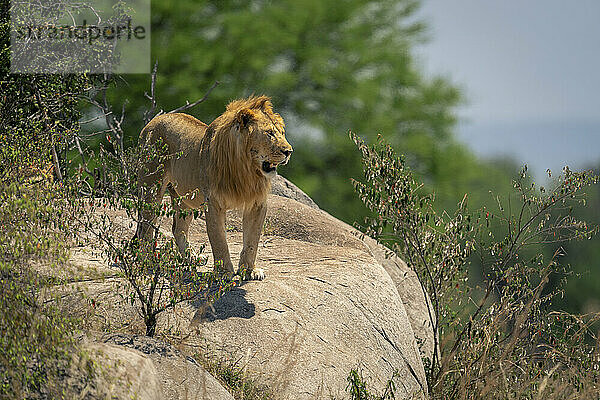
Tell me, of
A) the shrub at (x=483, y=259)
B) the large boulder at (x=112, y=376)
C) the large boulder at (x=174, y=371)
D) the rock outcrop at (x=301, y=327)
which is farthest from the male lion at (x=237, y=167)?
the large boulder at (x=112, y=376)

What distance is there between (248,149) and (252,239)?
0.88 m

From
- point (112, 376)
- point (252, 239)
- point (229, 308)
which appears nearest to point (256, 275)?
point (252, 239)

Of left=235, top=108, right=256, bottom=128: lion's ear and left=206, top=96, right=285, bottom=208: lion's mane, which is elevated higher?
left=235, top=108, right=256, bottom=128: lion's ear

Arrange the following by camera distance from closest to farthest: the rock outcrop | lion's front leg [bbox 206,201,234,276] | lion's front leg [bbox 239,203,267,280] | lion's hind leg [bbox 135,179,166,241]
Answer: lion's hind leg [bbox 135,179,166,241]
the rock outcrop
lion's front leg [bbox 206,201,234,276]
lion's front leg [bbox 239,203,267,280]

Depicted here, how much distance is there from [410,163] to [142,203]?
17.9 meters

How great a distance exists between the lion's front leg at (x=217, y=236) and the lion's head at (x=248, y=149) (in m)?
0.19

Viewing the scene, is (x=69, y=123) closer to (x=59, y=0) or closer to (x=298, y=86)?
(x=59, y=0)

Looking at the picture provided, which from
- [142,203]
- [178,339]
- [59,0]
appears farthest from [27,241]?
[59,0]

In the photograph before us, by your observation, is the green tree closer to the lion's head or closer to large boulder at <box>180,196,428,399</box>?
large boulder at <box>180,196,428,399</box>

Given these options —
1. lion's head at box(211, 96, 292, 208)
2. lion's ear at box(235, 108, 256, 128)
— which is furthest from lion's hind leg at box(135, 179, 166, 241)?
lion's ear at box(235, 108, 256, 128)

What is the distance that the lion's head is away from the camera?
6602 millimetres

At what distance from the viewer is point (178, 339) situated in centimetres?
593

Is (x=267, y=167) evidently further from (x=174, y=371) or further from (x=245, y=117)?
(x=174, y=371)

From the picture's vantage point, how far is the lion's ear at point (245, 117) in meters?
6.68
